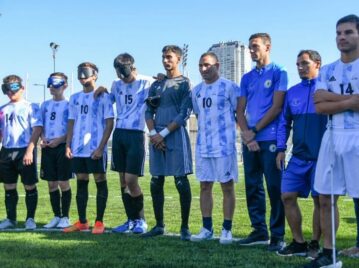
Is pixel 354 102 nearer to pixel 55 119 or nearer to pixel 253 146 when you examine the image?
pixel 253 146

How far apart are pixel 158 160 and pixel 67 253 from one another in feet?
5.96

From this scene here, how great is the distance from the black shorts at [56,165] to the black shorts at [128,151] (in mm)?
968

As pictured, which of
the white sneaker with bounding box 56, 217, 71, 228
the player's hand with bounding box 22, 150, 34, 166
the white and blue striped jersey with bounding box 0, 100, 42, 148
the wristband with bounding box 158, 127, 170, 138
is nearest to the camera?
the wristband with bounding box 158, 127, 170, 138

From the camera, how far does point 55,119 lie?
8.32 metres

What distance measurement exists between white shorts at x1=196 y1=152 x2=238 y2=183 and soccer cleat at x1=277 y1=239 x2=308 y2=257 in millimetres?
1228

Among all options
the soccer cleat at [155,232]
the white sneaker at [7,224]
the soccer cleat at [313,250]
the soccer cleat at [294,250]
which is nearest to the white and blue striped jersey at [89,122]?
the soccer cleat at [155,232]

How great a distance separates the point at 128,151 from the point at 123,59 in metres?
1.27

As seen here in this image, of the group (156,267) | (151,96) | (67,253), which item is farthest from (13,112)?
(156,267)

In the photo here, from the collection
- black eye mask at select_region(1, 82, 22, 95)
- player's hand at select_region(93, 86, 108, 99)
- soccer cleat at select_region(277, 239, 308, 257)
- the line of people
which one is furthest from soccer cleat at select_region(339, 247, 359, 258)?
black eye mask at select_region(1, 82, 22, 95)

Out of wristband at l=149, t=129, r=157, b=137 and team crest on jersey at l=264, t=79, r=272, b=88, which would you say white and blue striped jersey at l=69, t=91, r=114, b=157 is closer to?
wristband at l=149, t=129, r=157, b=137

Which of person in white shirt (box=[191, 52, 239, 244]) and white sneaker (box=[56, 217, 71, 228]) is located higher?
person in white shirt (box=[191, 52, 239, 244])

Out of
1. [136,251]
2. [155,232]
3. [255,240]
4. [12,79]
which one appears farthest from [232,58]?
[136,251]

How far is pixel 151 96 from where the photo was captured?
23.3 ft

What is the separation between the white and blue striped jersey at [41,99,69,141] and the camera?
8258 mm
